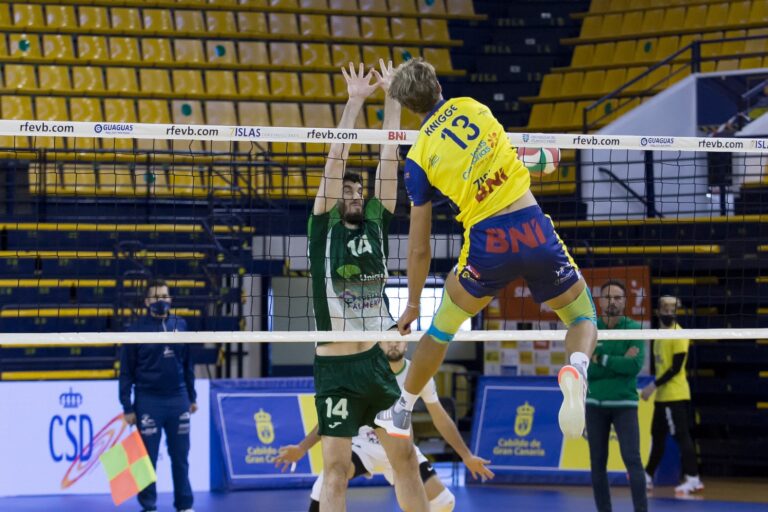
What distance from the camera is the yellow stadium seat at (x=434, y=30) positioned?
18172mm

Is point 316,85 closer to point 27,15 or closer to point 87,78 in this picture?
point 87,78

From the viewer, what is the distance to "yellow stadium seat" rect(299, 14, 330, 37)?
705 inches

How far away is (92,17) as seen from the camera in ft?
55.9

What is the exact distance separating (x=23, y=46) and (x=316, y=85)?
4.36 m

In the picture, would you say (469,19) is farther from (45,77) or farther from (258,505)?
(258,505)

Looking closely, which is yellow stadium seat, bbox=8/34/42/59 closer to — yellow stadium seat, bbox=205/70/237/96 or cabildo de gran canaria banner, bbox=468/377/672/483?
yellow stadium seat, bbox=205/70/237/96

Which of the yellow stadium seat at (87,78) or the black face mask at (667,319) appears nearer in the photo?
the black face mask at (667,319)

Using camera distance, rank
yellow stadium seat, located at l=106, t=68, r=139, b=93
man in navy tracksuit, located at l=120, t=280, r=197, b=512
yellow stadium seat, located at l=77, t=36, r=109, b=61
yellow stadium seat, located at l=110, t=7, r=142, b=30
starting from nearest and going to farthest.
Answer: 1. man in navy tracksuit, located at l=120, t=280, r=197, b=512
2. yellow stadium seat, located at l=106, t=68, r=139, b=93
3. yellow stadium seat, located at l=77, t=36, r=109, b=61
4. yellow stadium seat, located at l=110, t=7, r=142, b=30

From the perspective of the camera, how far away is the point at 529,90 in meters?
18.1

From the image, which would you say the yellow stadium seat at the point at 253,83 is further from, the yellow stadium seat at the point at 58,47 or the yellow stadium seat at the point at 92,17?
the yellow stadium seat at the point at 58,47

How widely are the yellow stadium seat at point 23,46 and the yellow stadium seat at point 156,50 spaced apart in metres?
1.52

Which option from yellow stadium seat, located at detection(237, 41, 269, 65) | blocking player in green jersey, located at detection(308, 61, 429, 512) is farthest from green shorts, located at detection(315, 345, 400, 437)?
yellow stadium seat, located at detection(237, 41, 269, 65)

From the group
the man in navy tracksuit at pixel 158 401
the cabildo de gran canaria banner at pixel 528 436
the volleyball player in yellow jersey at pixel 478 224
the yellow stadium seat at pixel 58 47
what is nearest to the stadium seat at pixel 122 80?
the yellow stadium seat at pixel 58 47

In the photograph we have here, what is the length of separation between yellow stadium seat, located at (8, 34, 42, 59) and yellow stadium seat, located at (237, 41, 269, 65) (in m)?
3.00
